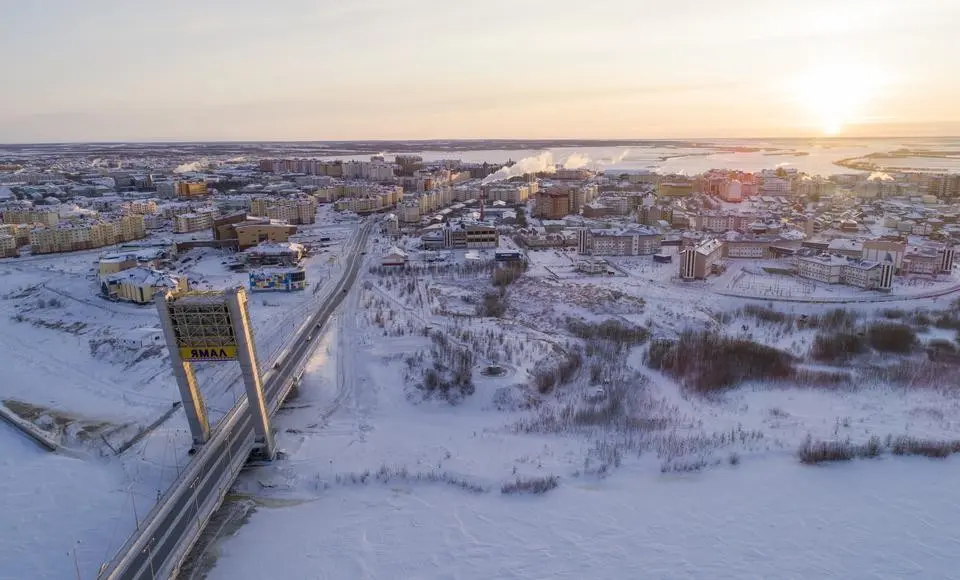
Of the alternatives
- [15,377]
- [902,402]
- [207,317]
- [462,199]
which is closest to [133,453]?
[207,317]

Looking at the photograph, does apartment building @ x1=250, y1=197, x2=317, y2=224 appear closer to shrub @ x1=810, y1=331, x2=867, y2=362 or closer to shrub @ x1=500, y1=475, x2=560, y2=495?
shrub @ x1=810, y1=331, x2=867, y2=362

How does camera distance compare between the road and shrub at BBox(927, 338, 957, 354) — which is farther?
shrub at BBox(927, 338, 957, 354)

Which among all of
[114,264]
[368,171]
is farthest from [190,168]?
[114,264]

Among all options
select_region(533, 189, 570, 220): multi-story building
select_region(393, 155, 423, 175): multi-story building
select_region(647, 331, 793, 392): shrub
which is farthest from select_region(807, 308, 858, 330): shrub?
select_region(393, 155, 423, 175): multi-story building

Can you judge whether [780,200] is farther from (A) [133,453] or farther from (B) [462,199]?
(A) [133,453]

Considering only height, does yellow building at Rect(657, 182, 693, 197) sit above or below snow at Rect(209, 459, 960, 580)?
above
